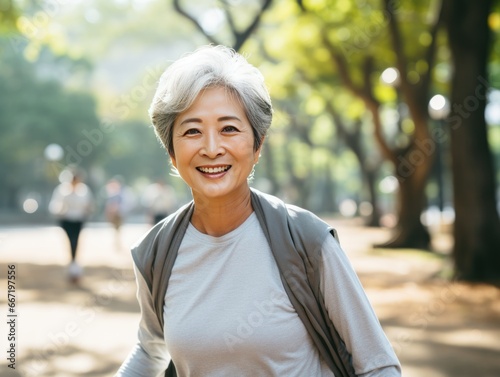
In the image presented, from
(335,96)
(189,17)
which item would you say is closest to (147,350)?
(189,17)

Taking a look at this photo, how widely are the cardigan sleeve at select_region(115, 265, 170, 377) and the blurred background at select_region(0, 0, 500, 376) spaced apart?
3.27 feet

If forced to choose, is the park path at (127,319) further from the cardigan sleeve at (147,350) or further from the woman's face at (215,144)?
the woman's face at (215,144)

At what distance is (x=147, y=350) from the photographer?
262cm

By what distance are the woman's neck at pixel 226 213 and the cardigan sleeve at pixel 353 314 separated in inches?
13.4

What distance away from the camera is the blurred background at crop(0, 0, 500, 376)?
12.6 meters

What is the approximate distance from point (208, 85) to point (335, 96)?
2622 cm

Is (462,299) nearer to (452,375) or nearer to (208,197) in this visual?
(452,375)

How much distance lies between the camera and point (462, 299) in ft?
36.1

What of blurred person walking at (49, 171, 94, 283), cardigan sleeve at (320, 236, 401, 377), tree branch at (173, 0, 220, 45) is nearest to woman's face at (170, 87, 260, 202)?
Result: cardigan sleeve at (320, 236, 401, 377)

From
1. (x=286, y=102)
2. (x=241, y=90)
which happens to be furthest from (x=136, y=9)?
(x=241, y=90)

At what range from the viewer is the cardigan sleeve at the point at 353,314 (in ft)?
7.38

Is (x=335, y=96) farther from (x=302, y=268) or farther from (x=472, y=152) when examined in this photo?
(x=302, y=268)

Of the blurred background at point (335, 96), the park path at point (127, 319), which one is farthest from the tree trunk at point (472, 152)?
the park path at point (127, 319)

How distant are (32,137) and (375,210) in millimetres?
20727
